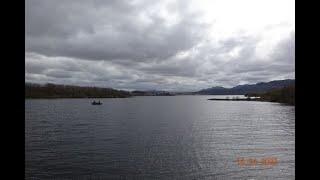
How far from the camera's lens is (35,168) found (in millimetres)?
31453

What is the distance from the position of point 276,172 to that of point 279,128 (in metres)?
36.8

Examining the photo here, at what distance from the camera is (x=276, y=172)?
3288 centimetres

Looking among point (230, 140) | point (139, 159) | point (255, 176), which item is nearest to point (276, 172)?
point (255, 176)
